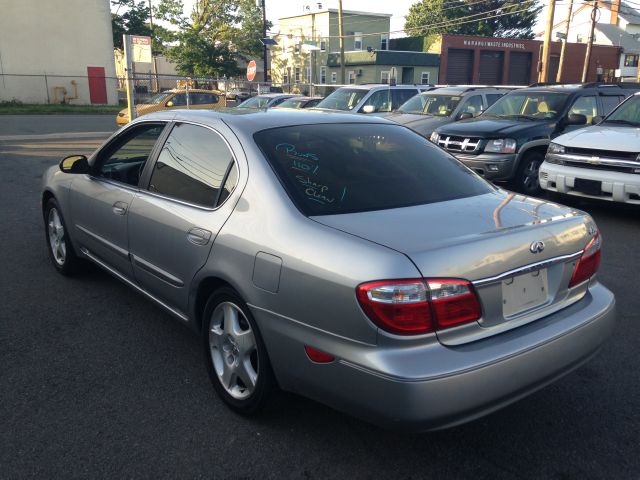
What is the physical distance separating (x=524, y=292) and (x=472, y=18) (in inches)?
2825

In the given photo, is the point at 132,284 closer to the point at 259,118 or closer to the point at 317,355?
the point at 259,118

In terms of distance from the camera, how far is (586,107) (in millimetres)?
9711

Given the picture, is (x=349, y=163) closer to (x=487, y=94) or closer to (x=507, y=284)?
(x=507, y=284)

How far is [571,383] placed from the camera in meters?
3.41

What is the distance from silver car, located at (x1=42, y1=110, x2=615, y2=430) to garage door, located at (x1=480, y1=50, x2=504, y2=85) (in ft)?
164

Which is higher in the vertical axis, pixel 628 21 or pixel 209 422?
pixel 628 21

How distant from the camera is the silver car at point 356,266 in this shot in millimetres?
2289

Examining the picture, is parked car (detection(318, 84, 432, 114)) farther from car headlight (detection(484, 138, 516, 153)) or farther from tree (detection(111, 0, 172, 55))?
tree (detection(111, 0, 172, 55))

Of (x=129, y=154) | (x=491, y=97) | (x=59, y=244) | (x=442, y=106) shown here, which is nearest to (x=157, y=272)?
(x=129, y=154)

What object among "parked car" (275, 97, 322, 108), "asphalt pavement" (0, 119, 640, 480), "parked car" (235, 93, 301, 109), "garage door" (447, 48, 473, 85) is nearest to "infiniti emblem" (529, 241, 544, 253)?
"asphalt pavement" (0, 119, 640, 480)

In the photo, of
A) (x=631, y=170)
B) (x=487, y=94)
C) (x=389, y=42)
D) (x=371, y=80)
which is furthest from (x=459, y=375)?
(x=389, y=42)

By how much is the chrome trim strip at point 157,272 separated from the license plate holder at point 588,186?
580 centimetres

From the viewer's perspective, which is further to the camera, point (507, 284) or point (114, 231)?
point (114, 231)

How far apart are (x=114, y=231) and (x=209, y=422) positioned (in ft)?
5.66
